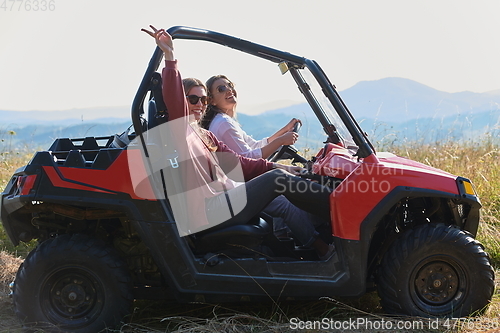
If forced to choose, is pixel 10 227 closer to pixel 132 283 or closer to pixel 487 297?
pixel 132 283

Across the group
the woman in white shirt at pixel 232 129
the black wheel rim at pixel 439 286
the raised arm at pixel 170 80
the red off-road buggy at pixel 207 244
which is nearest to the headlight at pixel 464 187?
the red off-road buggy at pixel 207 244

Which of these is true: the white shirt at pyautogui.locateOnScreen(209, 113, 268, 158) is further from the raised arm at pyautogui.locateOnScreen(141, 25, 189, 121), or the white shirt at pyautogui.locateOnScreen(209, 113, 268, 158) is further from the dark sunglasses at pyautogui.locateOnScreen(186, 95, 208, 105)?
the raised arm at pyautogui.locateOnScreen(141, 25, 189, 121)

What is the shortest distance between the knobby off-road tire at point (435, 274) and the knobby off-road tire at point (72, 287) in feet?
5.03

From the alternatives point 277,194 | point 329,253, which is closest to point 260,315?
point 329,253

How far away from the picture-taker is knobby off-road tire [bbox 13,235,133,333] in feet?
10.3

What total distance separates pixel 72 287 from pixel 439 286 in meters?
2.13

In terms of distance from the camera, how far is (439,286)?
10.8 feet

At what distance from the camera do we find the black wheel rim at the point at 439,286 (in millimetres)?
3273

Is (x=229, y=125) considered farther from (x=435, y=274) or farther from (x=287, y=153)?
(x=435, y=274)

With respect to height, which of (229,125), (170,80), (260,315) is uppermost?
(170,80)

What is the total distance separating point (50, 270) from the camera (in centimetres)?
315

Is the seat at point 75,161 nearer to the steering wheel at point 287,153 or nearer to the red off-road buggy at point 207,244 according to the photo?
the red off-road buggy at point 207,244

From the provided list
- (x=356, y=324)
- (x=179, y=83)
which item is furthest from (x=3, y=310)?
(x=356, y=324)

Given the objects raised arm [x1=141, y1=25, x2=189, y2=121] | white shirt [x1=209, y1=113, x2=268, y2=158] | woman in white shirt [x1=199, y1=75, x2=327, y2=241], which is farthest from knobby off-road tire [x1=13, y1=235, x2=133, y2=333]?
white shirt [x1=209, y1=113, x2=268, y2=158]
